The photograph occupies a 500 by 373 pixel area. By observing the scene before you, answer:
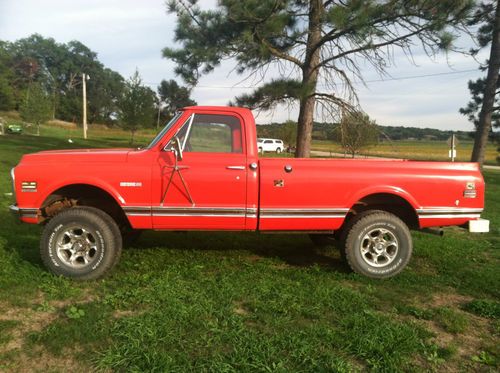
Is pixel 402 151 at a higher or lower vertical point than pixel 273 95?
lower

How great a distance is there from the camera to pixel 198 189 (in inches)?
181

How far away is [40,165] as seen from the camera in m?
4.54

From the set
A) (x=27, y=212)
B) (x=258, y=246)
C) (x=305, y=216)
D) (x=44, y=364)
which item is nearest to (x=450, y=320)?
(x=305, y=216)

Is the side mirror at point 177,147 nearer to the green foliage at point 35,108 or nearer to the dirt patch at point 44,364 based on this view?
the dirt patch at point 44,364

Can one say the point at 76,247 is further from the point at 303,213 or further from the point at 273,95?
the point at 273,95

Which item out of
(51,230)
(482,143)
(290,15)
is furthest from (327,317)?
(482,143)

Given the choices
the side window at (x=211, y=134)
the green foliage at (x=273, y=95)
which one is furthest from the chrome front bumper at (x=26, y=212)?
the green foliage at (x=273, y=95)

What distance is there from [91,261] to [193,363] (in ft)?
6.88

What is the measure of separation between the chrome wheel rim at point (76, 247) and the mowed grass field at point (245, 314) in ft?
0.83

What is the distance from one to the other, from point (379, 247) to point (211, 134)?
2332mm

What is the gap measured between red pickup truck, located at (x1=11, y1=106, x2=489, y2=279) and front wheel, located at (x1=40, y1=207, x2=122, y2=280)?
11mm

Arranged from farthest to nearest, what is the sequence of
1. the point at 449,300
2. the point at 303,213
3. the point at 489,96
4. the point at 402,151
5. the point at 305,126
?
1. the point at 402,151
2. the point at 489,96
3. the point at 305,126
4. the point at 303,213
5. the point at 449,300

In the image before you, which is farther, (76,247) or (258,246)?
(258,246)

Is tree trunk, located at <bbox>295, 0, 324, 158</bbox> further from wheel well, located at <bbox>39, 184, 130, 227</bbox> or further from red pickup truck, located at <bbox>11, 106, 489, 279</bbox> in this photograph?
wheel well, located at <bbox>39, 184, 130, 227</bbox>
